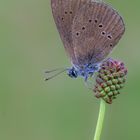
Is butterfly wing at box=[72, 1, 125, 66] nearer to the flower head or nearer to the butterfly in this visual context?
the butterfly

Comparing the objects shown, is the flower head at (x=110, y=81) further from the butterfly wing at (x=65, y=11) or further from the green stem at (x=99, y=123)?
the butterfly wing at (x=65, y=11)

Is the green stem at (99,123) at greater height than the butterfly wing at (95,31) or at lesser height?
Result: lesser

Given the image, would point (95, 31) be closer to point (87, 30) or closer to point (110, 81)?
point (87, 30)

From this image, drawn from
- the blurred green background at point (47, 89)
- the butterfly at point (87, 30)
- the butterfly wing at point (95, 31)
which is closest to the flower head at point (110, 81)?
the butterfly at point (87, 30)

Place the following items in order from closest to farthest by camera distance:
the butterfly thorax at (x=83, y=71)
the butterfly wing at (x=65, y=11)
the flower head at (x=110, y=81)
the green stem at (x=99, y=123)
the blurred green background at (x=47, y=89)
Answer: the green stem at (x=99, y=123) < the flower head at (x=110, y=81) < the butterfly wing at (x=65, y=11) < the butterfly thorax at (x=83, y=71) < the blurred green background at (x=47, y=89)

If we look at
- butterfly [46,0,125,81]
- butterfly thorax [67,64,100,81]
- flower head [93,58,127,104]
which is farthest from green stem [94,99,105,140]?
butterfly thorax [67,64,100,81]

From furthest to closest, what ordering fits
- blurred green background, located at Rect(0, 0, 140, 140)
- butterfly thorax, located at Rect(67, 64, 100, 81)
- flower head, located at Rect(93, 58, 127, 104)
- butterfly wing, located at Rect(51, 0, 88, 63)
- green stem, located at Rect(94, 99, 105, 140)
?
blurred green background, located at Rect(0, 0, 140, 140), butterfly thorax, located at Rect(67, 64, 100, 81), butterfly wing, located at Rect(51, 0, 88, 63), flower head, located at Rect(93, 58, 127, 104), green stem, located at Rect(94, 99, 105, 140)

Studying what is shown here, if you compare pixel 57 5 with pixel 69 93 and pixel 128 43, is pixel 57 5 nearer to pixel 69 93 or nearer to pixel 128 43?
pixel 69 93

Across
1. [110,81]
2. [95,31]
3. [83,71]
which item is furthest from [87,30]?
[110,81]
